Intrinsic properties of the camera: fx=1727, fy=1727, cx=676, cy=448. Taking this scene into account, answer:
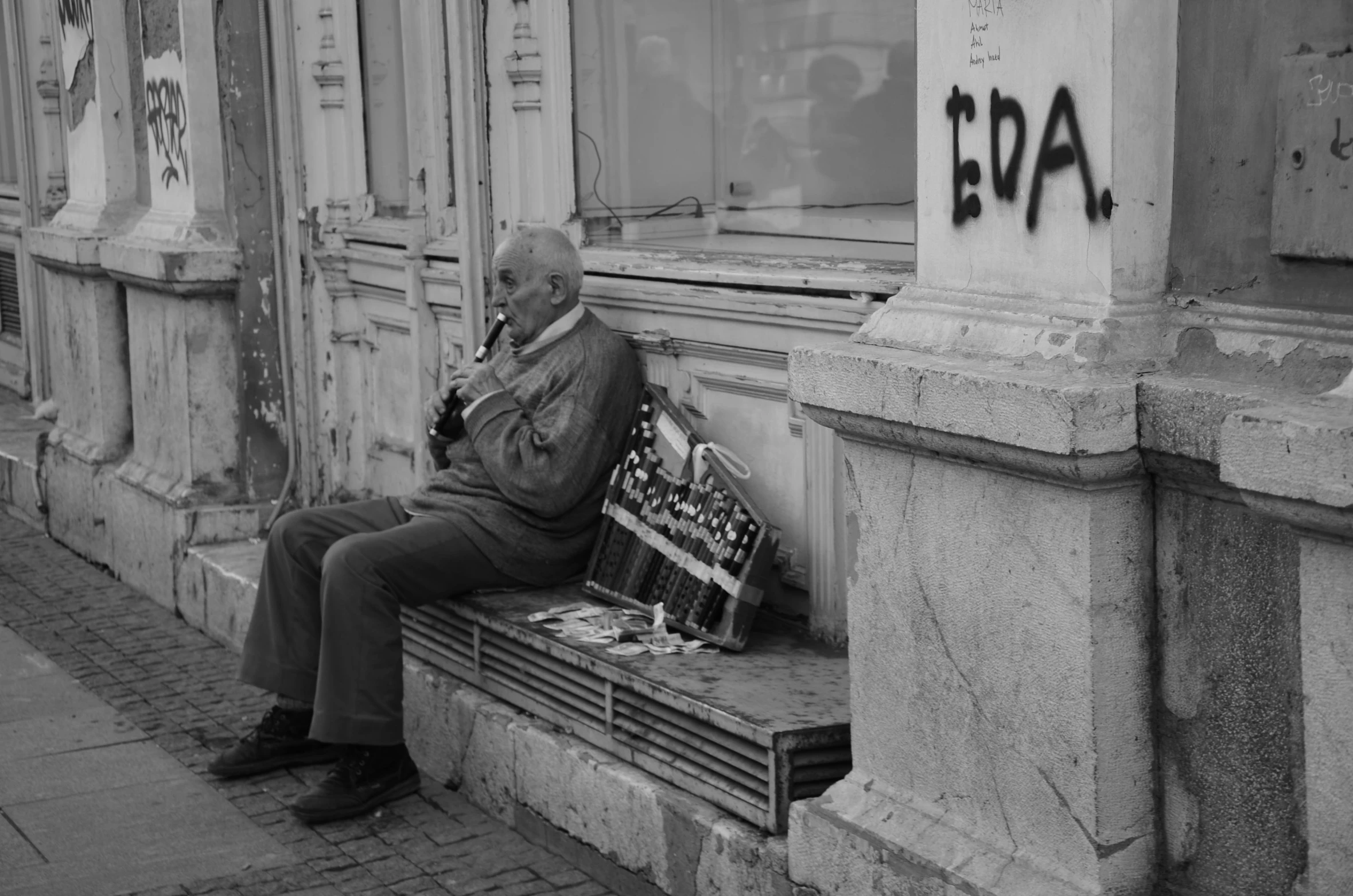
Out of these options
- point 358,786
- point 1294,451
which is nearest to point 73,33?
point 358,786

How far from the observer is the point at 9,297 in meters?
11.2

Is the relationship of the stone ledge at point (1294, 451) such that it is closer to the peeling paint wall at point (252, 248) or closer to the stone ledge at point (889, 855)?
the stone ledge at point (889, 855)

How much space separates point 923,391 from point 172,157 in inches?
184

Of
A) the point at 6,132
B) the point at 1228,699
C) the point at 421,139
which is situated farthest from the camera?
the point at 6,132

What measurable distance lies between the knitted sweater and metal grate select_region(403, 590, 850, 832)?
243 millimetres

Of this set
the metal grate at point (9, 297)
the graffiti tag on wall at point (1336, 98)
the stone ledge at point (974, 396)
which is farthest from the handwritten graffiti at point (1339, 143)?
the metal grate at point (9, 297)

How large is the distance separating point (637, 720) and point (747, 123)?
242cm

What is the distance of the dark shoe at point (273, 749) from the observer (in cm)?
491

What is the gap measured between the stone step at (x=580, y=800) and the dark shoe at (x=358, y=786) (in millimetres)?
173

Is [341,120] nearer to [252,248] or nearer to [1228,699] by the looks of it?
[252,248]

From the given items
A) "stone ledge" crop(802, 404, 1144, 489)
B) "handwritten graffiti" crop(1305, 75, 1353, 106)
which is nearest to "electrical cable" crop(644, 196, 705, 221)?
"stone ledge" crop(802, 404, 1144, 489)

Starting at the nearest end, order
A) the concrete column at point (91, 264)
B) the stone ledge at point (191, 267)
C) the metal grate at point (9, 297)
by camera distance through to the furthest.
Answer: the stone ledge at point (191, 267), the concrete column at point (91, 264), the metal grate at point (9, 297)

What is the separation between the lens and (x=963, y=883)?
9.91 feet

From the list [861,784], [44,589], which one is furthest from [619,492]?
[44,589]
